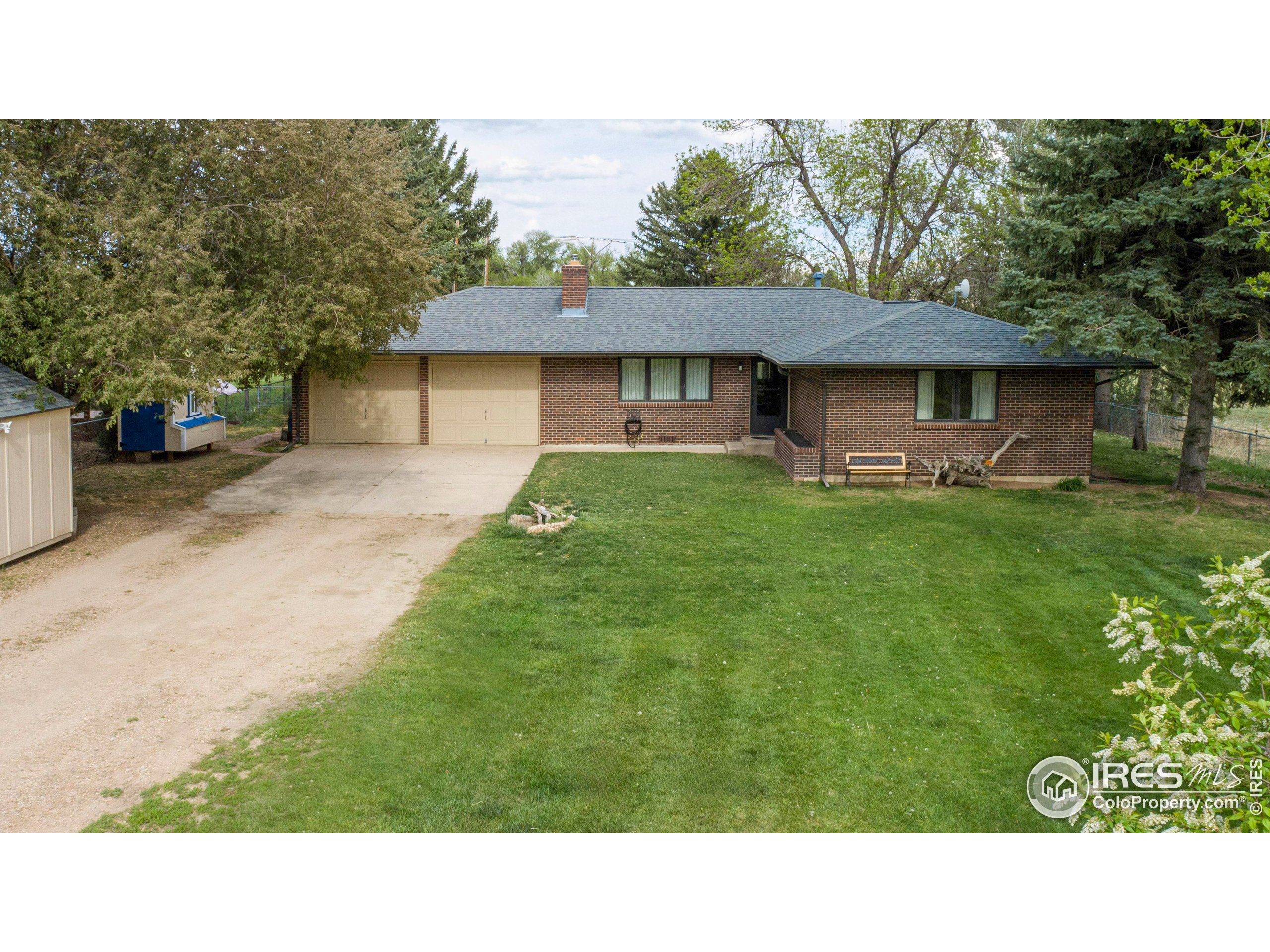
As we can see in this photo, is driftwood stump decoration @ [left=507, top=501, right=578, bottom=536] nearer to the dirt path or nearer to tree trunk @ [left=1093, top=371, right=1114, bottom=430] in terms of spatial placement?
the dirt path

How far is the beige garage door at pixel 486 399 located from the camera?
22.0 meters

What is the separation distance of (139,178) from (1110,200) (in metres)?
15.5

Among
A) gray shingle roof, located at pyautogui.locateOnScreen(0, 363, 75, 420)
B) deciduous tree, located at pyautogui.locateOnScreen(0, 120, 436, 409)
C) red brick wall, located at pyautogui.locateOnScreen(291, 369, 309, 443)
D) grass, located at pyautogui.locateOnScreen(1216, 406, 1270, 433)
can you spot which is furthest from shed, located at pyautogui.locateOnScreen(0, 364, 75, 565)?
grass, located at pyautogui.locateOnScreen(1216, 406, 1270, 433)

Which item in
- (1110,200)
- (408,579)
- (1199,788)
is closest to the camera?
(1199,788)

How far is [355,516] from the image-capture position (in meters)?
14.6

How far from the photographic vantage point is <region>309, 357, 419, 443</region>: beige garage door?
2209 centimetres

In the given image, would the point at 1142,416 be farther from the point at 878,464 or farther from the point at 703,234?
the point at 703,234

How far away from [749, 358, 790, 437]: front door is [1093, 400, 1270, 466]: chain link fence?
725 cm

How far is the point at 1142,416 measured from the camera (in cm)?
2272

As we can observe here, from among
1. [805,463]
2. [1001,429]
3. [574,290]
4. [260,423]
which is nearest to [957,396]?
[1001,429]

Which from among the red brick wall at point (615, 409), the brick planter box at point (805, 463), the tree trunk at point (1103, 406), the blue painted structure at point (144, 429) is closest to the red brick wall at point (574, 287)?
the red brick wall at point (615, 409)

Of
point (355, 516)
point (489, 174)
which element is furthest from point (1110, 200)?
point (489, 174)

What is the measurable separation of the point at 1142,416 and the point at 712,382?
36.5 ft

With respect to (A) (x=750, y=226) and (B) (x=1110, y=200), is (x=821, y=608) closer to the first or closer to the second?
(B) (x=1110, y=200)
